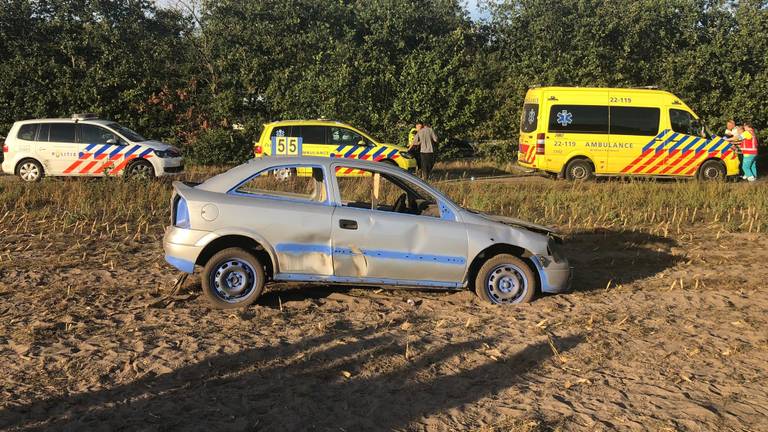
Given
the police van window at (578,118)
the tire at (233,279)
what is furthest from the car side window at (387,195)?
the police van window at (578,118)

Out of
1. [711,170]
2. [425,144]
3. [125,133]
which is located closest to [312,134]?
[425,144]

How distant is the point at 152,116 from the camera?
2284 centimetres

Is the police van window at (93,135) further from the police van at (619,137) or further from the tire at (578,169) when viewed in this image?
the tire at (578,169)

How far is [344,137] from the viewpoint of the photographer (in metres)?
18.1

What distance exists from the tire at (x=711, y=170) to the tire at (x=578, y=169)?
3.04 metres

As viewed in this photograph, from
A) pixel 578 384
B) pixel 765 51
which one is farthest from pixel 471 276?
pixel 765 51

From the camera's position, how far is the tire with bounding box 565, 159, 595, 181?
1834 cm

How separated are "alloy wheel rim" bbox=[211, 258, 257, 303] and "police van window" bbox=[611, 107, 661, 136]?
44.3 ft

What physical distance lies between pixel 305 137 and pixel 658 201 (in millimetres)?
8758

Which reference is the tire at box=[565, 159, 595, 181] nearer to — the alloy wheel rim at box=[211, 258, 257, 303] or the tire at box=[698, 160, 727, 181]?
the tire at box=[698, 160, 727, 181]

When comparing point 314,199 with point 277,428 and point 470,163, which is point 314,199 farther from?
point 470,163

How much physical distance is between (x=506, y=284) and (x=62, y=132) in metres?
13.3

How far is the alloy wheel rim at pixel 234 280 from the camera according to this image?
6.73m

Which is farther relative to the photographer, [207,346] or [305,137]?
[305,137]
